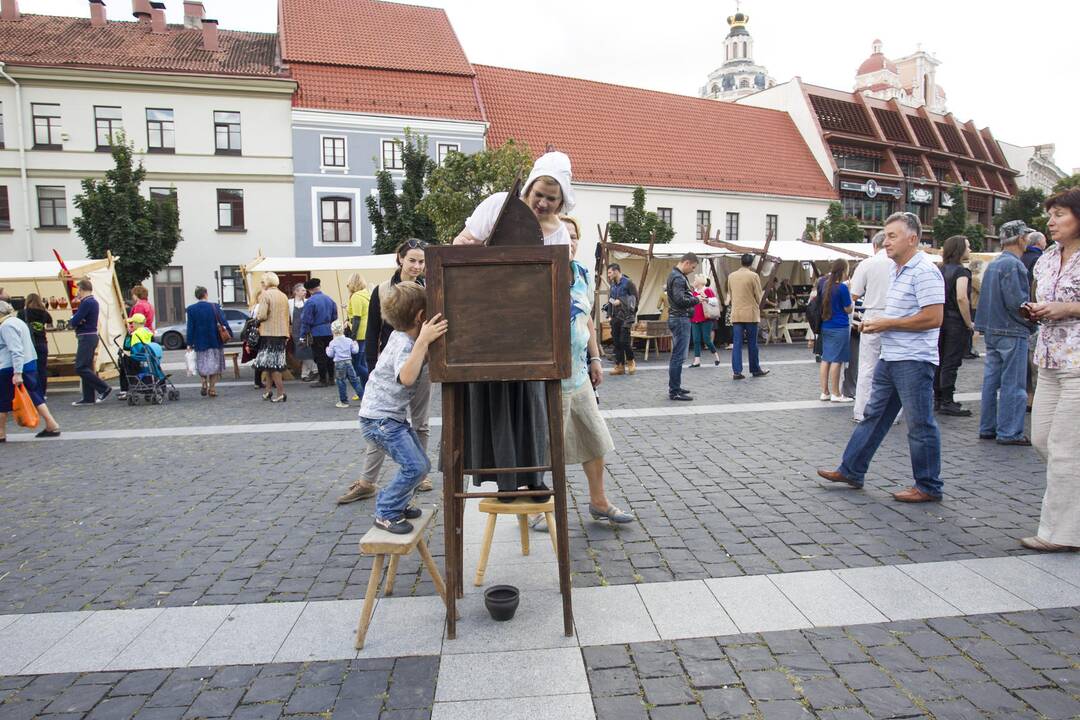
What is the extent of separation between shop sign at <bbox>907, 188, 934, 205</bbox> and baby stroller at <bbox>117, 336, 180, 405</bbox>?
49.7 m

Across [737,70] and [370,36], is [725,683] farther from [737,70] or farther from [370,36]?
[737,70]

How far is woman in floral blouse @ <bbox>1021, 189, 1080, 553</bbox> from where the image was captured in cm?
393

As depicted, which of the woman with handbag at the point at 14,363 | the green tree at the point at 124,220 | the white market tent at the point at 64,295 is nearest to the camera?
the woman with handbag at the point at 14,363

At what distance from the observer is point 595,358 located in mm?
4379

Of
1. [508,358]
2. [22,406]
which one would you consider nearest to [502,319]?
[508,358]

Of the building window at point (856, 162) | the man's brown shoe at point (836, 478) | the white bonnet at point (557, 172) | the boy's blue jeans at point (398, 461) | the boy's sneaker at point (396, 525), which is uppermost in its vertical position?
the building window at point (856, 162)

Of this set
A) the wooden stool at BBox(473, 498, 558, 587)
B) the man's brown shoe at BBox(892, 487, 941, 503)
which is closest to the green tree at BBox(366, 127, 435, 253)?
the man's brown shoe at BBox(892, 487, 941, 503)

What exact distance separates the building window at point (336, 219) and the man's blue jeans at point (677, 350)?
23.6 m

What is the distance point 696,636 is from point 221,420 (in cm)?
765

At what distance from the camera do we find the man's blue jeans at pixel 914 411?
4.81 m

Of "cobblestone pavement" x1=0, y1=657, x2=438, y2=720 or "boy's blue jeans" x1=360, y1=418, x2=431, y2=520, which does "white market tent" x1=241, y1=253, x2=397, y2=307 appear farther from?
"cobblestone pavement" x1=0, y1=657, x2=438, y2=720

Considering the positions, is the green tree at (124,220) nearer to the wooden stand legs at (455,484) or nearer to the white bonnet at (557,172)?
the white bonnet at (557,172)

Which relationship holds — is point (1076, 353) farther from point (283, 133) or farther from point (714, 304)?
point (283, 133)

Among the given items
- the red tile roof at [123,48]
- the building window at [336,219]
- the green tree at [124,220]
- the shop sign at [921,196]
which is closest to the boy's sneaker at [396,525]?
the green tree at [124,220]
